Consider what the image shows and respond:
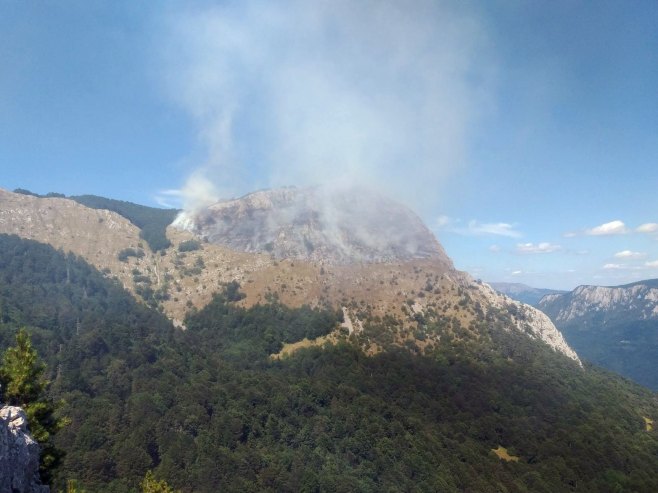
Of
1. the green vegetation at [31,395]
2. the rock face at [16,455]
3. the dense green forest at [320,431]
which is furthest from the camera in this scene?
the dense green forest at [320,431]

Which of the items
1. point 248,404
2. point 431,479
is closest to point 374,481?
point 431,479

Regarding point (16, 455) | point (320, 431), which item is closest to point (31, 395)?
point (16, 455)

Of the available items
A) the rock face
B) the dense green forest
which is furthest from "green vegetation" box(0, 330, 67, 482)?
the dense green forest

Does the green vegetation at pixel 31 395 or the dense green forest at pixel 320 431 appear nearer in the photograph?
the green vegetation at pixel 31 395

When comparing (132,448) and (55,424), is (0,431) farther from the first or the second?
(132,448)

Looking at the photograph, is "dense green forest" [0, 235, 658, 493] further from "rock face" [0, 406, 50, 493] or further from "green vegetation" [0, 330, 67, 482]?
"rock face" [0, 406, 50, 493]

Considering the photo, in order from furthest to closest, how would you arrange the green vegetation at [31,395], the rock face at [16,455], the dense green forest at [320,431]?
the dense green forest at [320,431]
the green vegetation at [31,395]
the rock face at [16,455]

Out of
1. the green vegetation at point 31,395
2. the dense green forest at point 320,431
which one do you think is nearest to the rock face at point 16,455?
the green vegetation at point 31,395

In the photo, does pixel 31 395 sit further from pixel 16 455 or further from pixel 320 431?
pixel 320 431

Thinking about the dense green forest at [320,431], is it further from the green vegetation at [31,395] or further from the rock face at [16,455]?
the rock face at [16,455]
